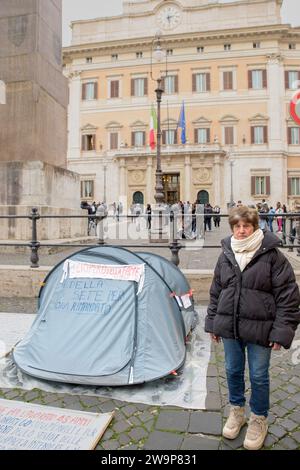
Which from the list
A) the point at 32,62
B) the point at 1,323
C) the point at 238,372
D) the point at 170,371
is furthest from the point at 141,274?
the point at 32,62

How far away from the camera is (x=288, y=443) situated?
2.37 m

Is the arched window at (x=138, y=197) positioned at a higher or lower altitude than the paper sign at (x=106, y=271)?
higher

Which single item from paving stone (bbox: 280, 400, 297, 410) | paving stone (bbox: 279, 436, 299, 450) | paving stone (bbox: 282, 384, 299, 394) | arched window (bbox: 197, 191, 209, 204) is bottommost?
paving stone (bbox: 279, 436, 299, 450)

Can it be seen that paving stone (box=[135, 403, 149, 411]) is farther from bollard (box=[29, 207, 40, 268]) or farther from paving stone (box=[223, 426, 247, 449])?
bollard (box=[29, 207, 40, 268])

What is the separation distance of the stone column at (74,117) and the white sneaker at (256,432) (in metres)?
44.1

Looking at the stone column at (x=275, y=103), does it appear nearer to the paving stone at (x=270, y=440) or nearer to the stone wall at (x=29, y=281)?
the stone wall at (x=29, y=281)

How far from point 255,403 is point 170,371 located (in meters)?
0.96

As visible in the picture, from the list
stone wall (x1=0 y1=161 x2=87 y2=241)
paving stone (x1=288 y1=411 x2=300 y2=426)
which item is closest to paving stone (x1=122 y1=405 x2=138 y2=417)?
paving stone (x1=288 y1=411 x2=300 y2=426)

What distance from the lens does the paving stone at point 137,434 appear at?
7.97ft

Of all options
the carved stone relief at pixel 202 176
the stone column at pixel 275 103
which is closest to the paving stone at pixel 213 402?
the carved stone relief at pixel 202 176

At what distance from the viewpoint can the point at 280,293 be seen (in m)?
2.29

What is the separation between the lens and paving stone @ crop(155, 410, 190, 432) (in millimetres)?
2553

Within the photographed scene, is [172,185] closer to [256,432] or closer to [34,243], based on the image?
[34,243]

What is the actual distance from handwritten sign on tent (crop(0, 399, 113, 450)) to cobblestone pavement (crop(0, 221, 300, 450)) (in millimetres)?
100
